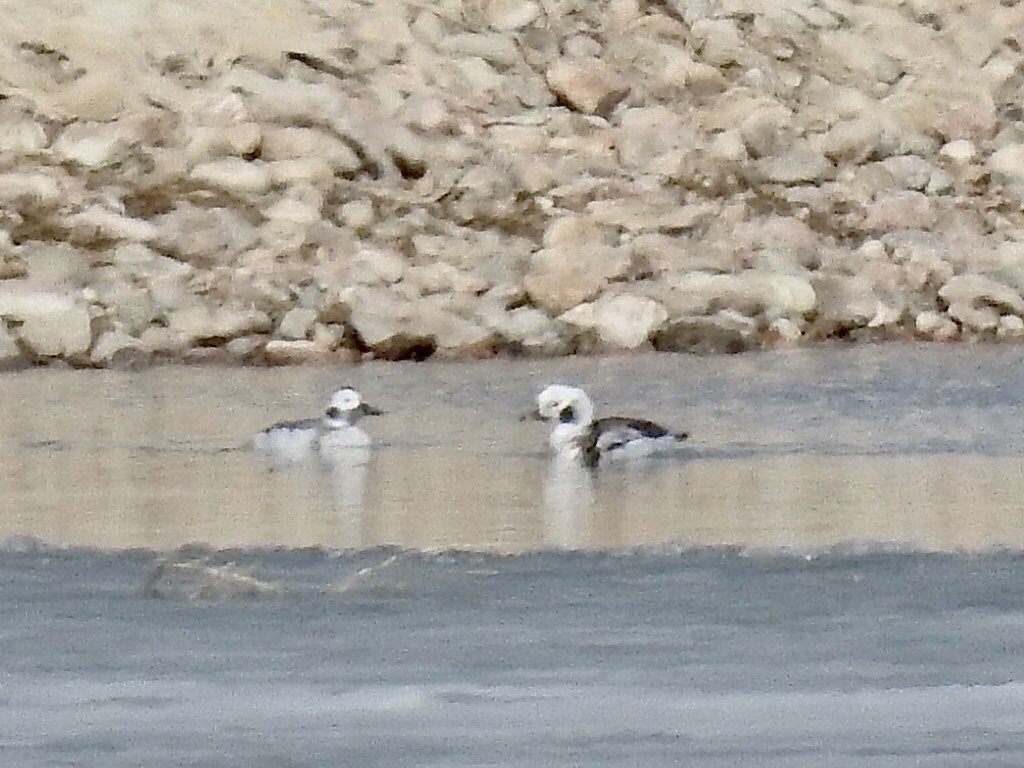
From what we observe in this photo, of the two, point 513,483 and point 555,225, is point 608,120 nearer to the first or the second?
point 555,225

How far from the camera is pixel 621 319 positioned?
331 cm

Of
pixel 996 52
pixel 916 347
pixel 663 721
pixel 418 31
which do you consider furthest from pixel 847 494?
pixel 996 52

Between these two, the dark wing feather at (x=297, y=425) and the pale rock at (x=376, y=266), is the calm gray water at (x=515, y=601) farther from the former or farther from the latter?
the pale rock at (x=376, y=266)

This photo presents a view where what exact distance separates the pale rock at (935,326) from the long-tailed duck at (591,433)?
1.32 metres

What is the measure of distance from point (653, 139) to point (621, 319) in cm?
78

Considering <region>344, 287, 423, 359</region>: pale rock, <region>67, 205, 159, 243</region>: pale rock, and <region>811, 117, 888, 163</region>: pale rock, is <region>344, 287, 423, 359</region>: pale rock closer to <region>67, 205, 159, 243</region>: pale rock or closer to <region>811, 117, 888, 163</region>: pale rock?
<region>67, 205, 159, 243</region>: pale rock

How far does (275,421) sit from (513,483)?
0.58m

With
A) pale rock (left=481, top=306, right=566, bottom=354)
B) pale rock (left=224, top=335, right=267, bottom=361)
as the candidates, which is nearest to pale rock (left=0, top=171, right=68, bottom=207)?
pale rock (left=224, top=335, right=267, bottom=361)

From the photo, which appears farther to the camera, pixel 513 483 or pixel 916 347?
pixel 916 347

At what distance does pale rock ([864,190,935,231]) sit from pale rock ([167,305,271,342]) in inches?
48.5

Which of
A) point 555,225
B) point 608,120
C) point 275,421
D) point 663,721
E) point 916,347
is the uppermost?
point 608,120

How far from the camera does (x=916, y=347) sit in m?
3.33

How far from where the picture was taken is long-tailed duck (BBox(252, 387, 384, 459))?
2.19m

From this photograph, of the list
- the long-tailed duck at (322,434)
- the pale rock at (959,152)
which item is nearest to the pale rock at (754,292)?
the pale rock at (959,152)
